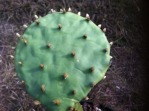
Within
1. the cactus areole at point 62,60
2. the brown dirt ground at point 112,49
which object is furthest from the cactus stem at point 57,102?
the brown dirt ground at point 112,49

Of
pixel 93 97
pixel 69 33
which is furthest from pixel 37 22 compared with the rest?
pixel 93 97

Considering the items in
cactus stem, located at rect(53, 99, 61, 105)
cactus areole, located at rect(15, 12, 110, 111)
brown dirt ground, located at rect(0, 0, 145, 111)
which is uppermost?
cactus areole, located at rect(15, 12, 110, 111)

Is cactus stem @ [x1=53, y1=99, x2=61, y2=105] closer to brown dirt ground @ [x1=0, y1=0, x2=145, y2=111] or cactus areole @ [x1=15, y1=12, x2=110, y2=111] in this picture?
cactus areole @ [x1=15, y1=12, x2=110, y2=111]

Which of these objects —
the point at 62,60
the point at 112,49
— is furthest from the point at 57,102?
the point at 112,49

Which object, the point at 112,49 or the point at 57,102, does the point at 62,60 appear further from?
the point at 112,49

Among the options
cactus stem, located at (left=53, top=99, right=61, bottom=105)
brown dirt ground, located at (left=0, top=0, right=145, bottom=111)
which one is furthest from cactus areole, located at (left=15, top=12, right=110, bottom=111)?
brown dirt ground, located at (left=0, top=0, right=145, bottom=111)

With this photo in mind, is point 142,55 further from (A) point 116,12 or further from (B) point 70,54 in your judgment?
(B) point 70,54
